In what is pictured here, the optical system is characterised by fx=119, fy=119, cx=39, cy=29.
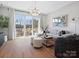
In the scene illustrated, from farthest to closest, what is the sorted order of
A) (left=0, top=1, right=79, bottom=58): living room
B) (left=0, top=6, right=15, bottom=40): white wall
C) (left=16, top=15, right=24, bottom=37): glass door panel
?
→ (left=16, top=15, right=24, bottom=37): glass door panel → (left=0, top=6, right=15, bottom=40): white wall → (left=0, top=1, right=79, bottom=58): living room

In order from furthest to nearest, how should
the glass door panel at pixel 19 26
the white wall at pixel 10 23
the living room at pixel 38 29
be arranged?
1. the glass door panel at pixel 19 26
2. the white wall at pixel 10 23
3. the living room at pixel 38 29

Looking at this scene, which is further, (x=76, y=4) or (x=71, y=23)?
(x=71, y=23)

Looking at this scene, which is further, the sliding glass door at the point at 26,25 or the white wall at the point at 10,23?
the sliding glass door at the point at 26,25

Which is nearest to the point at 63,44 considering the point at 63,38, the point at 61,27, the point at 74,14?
the point at 63,38

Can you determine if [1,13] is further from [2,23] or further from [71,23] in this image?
[71,23]

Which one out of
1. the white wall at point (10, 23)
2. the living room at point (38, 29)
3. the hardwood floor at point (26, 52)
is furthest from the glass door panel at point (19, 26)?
the hardwood floor at point (26, 52)

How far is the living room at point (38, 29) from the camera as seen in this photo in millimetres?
4594

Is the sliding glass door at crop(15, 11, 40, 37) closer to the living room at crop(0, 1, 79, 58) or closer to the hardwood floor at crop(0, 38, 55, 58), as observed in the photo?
the living room at crop(0, 1, 79, 58)

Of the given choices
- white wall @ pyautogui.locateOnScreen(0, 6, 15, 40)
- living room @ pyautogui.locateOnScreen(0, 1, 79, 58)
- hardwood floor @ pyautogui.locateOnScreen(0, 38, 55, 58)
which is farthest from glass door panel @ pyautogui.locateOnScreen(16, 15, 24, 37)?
hardwood floor @ pyautogui.locateOnScreen(0, 38, 55, 58)

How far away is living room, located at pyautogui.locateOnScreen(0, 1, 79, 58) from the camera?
181 inches

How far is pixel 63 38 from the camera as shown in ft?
14.2

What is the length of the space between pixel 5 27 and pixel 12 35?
2.98ft

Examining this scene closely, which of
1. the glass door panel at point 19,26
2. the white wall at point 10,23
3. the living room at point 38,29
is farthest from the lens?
the glass door panel at point 19,26

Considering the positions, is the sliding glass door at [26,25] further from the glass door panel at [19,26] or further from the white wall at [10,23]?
the white wall at [10,23]
